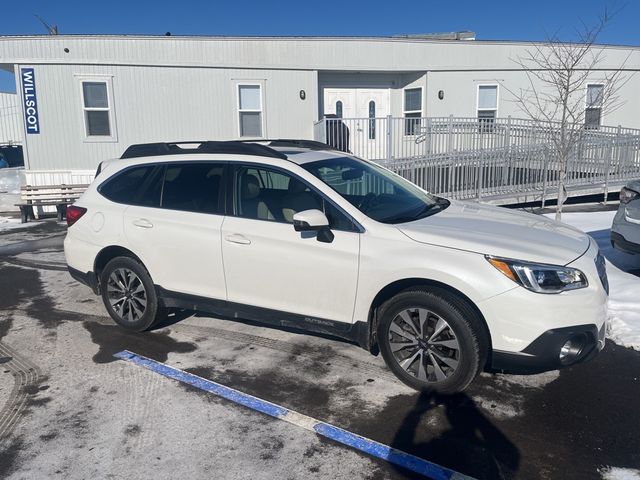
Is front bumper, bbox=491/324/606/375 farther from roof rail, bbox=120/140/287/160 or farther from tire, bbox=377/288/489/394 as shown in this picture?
roof rail, bbox=120/140/287/160

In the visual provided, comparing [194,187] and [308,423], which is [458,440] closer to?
[308,423]

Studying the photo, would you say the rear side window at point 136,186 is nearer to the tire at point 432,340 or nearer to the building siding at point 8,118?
the tire at point 432,340

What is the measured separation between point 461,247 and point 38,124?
12.4 metres

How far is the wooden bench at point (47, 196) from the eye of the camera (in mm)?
12805

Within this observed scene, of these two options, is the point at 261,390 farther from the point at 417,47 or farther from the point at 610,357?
the point at 417,47

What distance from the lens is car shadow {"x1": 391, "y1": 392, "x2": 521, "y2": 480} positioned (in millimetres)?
3104

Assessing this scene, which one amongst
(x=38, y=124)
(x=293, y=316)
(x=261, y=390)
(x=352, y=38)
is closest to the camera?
(x=261, y=390)

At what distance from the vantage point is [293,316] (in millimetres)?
4367

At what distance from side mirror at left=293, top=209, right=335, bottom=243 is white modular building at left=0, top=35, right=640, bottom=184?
8.17 m

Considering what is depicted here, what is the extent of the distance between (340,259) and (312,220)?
1.16 ft

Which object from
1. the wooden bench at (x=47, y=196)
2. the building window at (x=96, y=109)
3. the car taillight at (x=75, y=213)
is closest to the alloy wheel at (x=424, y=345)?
the car taillight at (x=75, y=213)

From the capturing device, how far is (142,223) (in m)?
5.00

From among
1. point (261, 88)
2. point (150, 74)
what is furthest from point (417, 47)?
point (150, 74)

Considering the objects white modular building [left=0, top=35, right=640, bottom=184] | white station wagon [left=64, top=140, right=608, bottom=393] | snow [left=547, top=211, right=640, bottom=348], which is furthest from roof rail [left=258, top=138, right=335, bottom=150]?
white modular building [left=0, top=35, right=640, bottom=184]
